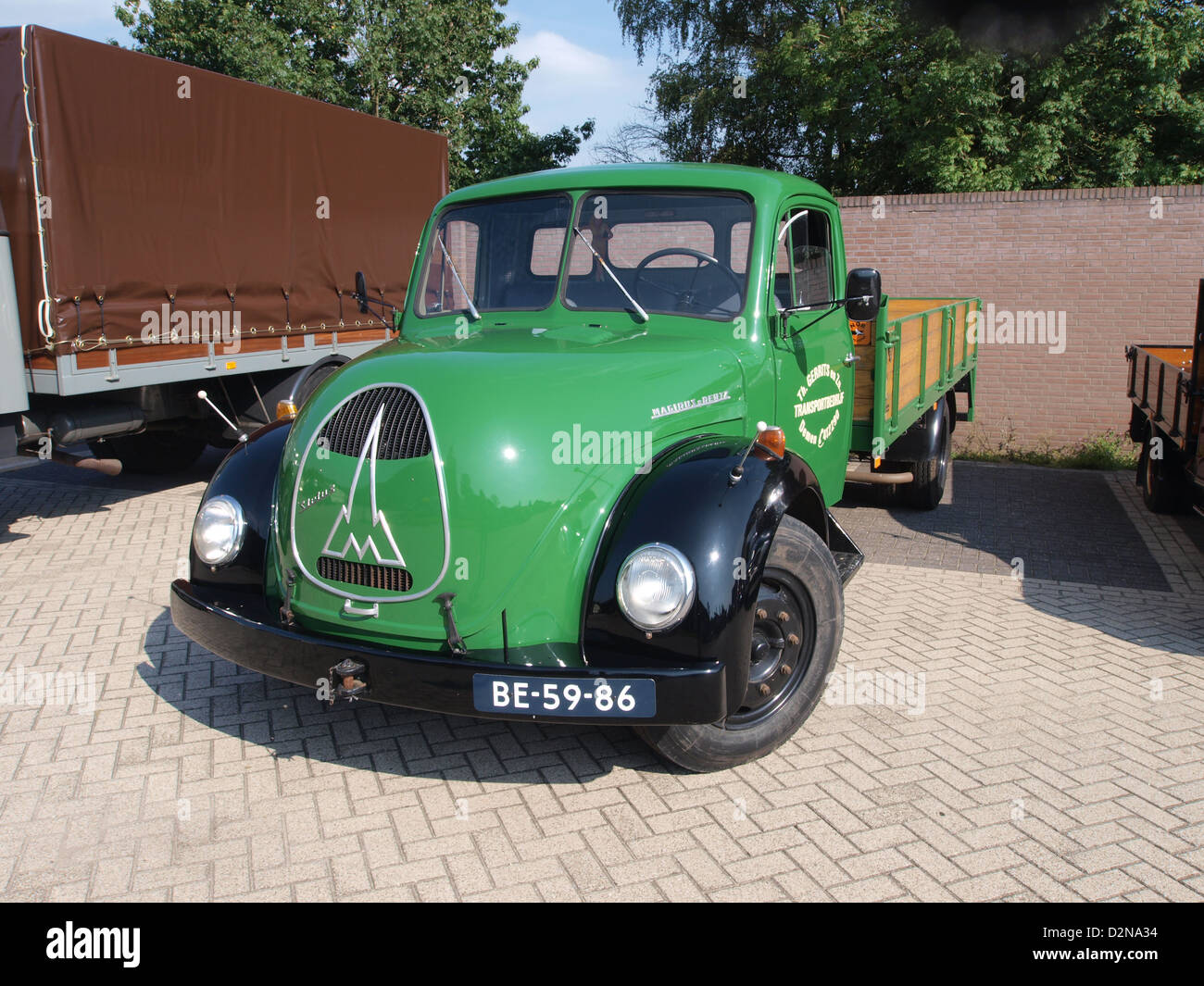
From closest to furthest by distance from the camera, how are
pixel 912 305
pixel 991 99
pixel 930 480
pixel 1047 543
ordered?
pixel 1047 543, pixel 930 480, pixel 912 305, pixel 991 99

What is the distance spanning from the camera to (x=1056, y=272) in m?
10.1

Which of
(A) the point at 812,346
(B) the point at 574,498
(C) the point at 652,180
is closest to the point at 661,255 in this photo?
(C) the point at 652,180

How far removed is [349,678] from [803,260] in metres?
2.86

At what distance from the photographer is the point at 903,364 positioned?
5.82m

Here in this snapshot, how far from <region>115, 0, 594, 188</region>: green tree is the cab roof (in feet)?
48.5

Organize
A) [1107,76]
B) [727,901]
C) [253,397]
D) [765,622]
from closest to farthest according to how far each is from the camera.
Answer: [727,901] < [765,622] < [253,397] < [1107,76]

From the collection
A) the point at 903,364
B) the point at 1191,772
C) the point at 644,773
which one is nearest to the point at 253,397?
the point at 903,364

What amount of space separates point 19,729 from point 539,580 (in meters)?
2.40

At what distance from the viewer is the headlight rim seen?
289 centimetres

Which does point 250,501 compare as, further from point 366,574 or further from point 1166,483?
point 1166,483

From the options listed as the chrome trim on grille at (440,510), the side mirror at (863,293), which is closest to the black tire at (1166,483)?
the side mirror at (863,293)

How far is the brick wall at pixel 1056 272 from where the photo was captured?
9.70m

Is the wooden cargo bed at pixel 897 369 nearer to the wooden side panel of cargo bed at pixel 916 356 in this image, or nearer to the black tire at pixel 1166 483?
the wooden side panel of cargo bed at pixel 916 356

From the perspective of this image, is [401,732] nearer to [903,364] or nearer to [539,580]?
[539,580]
